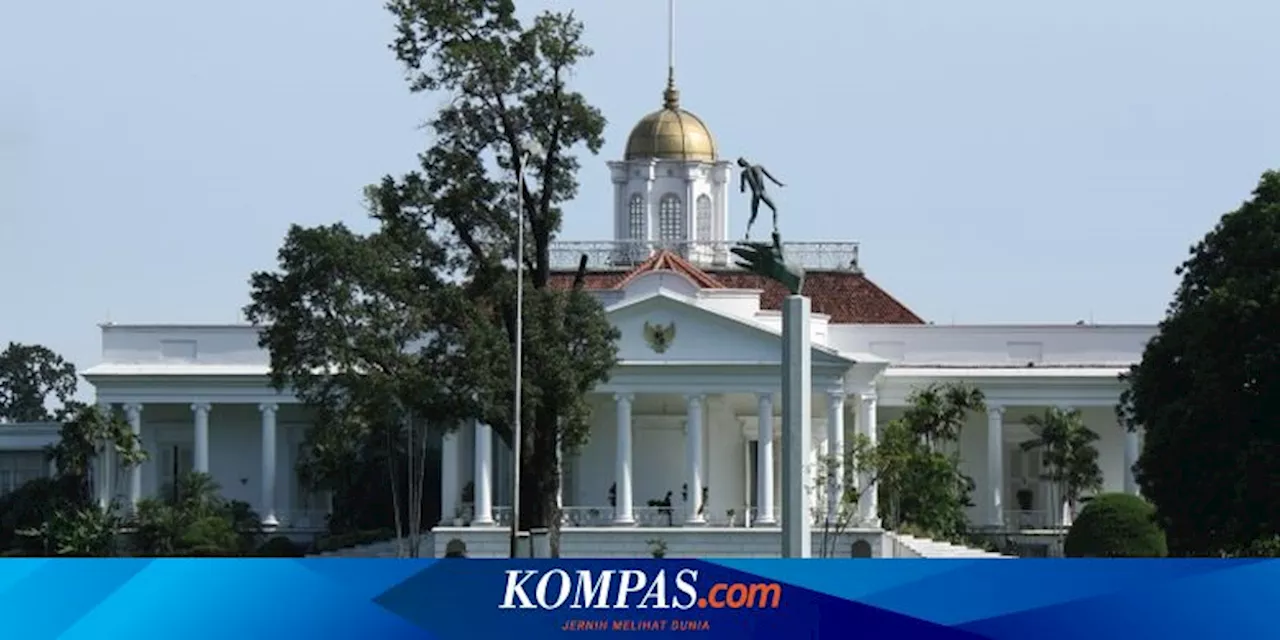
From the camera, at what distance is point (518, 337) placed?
71875 mm

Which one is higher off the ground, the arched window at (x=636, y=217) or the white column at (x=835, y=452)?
the arched window at (x=636, y=217)

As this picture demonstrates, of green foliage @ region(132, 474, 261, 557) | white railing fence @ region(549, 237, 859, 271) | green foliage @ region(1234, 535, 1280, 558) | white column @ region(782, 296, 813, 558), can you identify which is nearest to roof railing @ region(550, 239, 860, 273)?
white railing fence @ region(549, 237, 859, 271)

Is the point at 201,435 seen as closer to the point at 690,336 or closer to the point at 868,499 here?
the point at 690,336

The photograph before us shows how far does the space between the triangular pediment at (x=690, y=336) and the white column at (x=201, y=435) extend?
1461 cm

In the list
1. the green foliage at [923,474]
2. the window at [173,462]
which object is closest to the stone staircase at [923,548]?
the green foliage at [923,474]

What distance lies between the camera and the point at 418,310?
258 feet

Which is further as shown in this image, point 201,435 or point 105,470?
point 201,435

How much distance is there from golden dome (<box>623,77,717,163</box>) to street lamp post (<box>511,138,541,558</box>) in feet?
143

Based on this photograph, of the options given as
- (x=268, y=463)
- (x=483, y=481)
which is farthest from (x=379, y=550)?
(x=268, y=463)

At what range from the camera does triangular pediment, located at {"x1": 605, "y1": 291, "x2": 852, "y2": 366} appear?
340 ft

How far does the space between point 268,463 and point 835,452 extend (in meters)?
19.0

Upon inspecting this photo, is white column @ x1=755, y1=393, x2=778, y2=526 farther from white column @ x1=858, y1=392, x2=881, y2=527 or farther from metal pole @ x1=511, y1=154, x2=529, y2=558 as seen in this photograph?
metal pole @ x1=511, y1=154, x2=529, y2=558

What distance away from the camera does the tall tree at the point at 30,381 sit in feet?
502

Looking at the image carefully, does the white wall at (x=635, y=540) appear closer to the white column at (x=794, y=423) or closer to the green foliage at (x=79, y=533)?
the green foliage at (x=79, y=533)
